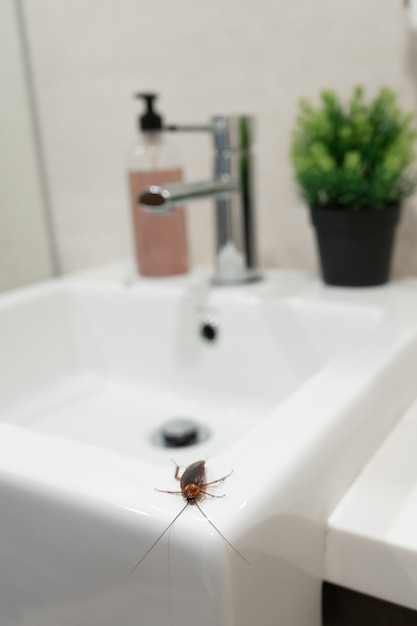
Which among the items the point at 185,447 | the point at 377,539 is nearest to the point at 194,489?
the point at 377,539

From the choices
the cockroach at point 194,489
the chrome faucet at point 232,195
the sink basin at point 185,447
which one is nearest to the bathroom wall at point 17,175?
the sink basin at point 185,447

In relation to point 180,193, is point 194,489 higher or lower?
lower

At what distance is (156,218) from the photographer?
77 cm

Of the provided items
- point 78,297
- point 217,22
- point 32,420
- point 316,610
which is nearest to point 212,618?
point 316,610

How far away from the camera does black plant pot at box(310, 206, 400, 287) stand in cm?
65

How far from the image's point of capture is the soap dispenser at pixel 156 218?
0.76m

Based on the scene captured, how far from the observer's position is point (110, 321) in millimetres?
782

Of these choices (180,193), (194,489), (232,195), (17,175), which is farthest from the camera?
(17,175)

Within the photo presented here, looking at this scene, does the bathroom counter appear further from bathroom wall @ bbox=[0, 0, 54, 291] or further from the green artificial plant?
bathroom wall @ bbox=[0, 0, 54, 291]

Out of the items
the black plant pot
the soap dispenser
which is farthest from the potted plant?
the soap dispenser

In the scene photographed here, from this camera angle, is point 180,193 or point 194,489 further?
point 180,193

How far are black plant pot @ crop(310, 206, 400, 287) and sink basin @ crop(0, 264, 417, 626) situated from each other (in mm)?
19

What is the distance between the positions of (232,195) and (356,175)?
0.16 m

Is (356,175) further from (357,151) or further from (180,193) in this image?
(180,193)
